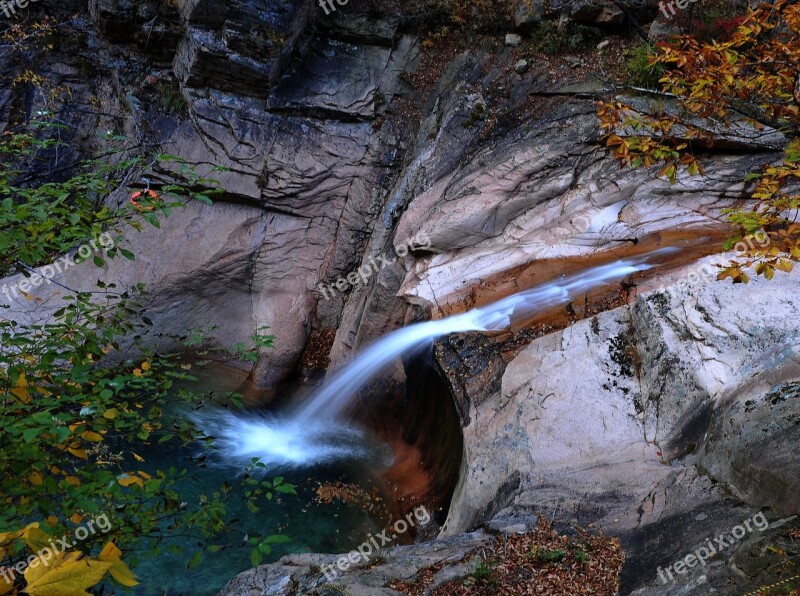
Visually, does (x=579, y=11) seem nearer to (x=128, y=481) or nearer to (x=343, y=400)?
(x=343, y=400)

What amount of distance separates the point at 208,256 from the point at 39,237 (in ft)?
24.3

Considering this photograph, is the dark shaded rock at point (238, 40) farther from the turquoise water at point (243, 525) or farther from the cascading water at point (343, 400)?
the turquoise water at point (243, 525)

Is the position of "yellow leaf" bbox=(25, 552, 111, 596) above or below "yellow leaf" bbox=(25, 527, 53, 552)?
above

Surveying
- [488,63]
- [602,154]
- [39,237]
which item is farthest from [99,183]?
[488,63]

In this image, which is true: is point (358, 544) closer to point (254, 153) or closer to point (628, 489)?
point (628, 489)

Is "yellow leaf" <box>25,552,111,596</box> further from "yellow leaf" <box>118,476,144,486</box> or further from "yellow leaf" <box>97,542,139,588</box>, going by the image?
"yellow leaf" <box>118,476,144,486</box>

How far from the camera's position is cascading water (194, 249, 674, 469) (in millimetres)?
7121

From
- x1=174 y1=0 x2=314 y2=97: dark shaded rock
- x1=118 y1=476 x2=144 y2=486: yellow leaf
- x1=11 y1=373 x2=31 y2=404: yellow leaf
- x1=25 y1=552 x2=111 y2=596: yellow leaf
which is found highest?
x1=174 y1=0 x2=314 y2=97: dark shaded rock

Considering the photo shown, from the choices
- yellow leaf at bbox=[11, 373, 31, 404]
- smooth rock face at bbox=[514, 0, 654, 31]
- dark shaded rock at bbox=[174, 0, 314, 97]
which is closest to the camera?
yellow leaf at bbox=[11, 373, 31, 404]

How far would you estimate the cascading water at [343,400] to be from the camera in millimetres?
7121

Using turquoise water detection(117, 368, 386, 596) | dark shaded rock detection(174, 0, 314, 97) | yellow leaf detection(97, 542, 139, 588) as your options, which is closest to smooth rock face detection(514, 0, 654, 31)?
dark shaded rock detection(174, 0, 314, 97)

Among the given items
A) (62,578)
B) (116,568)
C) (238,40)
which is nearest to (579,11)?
(238,40)

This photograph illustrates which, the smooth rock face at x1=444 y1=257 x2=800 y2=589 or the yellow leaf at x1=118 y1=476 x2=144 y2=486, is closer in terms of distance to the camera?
the yellow leaf at x1=118 y1=476 x2=144 y2=486

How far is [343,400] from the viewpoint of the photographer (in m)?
9.16
